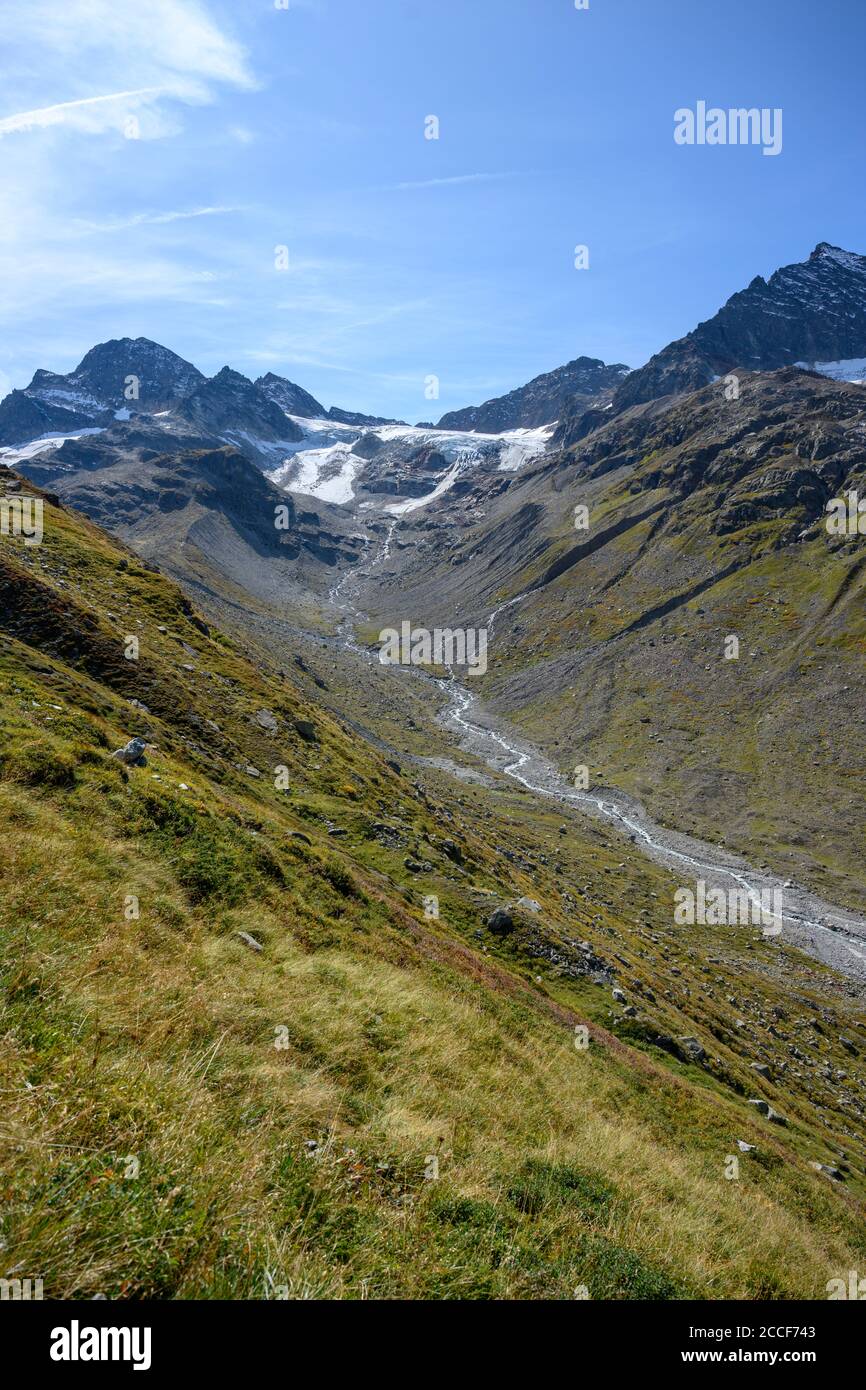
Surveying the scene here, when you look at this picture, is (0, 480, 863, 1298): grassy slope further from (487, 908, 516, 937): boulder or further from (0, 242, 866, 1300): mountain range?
(487, 908, 516, 937): boulder

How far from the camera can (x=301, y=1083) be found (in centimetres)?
737

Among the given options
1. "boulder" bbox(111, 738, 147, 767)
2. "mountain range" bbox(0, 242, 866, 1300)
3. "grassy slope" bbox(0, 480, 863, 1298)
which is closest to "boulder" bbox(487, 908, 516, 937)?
"mountain range" bbox(0, 242, 866, 1300)

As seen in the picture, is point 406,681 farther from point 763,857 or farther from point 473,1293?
point 473,1293

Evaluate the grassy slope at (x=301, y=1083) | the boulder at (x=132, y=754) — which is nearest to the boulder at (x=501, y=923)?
the grassy slope at (x=301, y=1083)

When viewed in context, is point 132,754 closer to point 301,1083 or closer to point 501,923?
point 301,1083

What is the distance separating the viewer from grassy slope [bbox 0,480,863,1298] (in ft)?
14.5

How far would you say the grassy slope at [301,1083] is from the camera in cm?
443

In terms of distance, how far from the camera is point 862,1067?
33750mm

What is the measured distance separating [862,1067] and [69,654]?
4502 cm

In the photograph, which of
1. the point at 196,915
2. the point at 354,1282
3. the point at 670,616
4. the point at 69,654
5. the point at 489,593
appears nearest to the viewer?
the point at 354,1282

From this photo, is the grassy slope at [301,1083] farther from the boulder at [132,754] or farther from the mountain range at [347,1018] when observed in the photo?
the boulder at [132,754]

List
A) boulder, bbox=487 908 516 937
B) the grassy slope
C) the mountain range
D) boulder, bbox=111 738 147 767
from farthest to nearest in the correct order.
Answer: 1. boulder, bbox=487 908 516 937
2. boulder, bbox=111 738 147 767
3. the mountain range
4. the grassy slope

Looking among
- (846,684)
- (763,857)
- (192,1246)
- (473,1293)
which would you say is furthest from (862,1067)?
(846,684)
